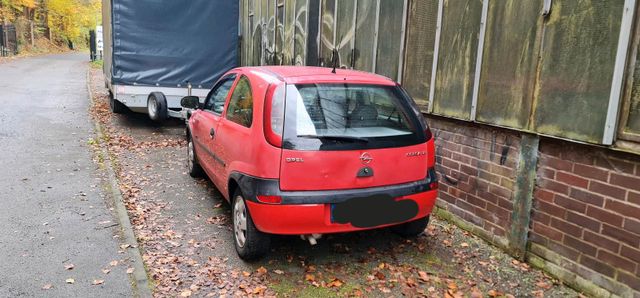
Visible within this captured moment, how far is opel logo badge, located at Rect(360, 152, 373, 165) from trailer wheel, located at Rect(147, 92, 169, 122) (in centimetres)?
649

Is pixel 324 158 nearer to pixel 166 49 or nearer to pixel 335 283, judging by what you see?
pixel 335 283

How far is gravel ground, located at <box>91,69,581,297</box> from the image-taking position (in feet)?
11.8

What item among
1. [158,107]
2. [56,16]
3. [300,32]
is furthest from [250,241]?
[56,16]

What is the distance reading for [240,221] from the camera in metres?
4.04

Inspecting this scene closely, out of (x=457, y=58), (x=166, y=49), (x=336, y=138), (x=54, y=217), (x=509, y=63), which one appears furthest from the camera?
(x=166, y=49)

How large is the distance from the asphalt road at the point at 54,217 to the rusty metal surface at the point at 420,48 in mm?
3623

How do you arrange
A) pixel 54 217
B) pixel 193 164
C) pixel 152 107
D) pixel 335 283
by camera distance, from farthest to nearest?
pixel 152 107 < pixel 193 164 < pixel 54 217 < pixel 335 283

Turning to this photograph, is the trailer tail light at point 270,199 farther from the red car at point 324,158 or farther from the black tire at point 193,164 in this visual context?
the black tire at point 193,164

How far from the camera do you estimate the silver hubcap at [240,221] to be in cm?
397

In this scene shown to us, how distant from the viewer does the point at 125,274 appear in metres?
3.79

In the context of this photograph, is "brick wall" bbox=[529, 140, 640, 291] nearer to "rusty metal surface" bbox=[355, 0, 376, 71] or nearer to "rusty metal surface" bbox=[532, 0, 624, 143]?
"rusty metal surface" bbox=[532, 0, 624, 143]

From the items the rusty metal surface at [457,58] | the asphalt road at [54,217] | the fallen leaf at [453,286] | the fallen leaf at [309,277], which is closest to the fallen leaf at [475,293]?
the fallen leaf at [453,286]

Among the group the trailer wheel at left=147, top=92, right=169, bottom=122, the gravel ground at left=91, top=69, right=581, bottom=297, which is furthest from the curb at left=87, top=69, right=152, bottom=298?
the trailer wheel at left=147, top=92, right=169, bottom=122

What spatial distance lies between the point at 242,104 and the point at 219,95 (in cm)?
114
